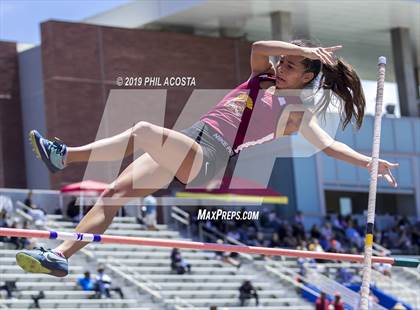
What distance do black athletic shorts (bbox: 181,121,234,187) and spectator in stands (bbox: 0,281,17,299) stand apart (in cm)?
947

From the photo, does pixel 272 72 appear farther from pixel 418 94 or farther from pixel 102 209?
pixel 418 94

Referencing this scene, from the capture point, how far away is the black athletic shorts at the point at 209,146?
6707 mm

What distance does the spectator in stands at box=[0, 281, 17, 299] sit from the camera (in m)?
15.7

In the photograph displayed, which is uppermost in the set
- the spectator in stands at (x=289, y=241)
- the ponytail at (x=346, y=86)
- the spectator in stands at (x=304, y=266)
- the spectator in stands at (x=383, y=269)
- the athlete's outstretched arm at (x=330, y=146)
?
the ponytail at (x=346, y=86)

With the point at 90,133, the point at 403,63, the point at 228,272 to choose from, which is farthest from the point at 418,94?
the point at 228,272

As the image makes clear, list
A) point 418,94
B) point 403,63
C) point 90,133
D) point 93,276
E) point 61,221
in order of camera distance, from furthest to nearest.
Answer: point 418,94 < point 403,63 < point 90,133 < point 61,221 < point 93,276

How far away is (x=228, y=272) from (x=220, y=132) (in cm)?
1296

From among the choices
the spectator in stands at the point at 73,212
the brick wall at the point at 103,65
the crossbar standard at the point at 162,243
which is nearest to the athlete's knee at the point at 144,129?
the crossbar standard at the point at 162,243

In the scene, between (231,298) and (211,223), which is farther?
(211,223)

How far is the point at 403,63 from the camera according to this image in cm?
2695

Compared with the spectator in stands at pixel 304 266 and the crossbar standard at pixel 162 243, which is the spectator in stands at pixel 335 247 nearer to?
the spectator in stands at pixel 304 266

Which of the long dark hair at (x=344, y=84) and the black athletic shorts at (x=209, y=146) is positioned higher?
the long dark hair at (x=344, y=84)

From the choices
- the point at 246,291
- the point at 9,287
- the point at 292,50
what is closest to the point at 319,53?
the point at 292,50

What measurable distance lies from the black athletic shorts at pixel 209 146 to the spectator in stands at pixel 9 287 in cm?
947
